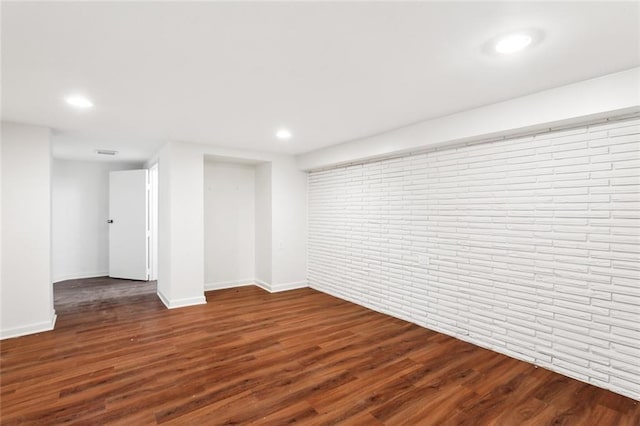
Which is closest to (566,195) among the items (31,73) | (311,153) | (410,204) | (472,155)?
(472,155)

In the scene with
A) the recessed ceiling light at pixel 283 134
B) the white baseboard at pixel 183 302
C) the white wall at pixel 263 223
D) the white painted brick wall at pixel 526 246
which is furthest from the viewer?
the white wall at pixel 263 223

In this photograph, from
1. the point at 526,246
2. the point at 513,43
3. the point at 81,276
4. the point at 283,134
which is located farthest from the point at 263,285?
the point at 513,43

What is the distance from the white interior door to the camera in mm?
6352

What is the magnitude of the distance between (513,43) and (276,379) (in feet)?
9.82

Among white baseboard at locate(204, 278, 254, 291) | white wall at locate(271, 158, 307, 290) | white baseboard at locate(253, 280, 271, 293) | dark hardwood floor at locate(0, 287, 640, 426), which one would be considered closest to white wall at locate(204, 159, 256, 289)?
white baseboard at locate(204, 278, 254, 291)

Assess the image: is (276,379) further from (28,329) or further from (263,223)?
(263,223)

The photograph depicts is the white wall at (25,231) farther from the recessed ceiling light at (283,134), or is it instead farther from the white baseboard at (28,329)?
the recessed ceiling light at (283,134)

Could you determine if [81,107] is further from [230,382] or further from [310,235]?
[310,235]

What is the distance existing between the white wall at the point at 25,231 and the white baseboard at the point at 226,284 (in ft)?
7.49

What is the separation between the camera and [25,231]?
11.7 feet

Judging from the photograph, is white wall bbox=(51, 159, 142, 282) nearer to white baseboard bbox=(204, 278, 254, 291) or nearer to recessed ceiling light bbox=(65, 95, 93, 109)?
white baseboard bbox=(204, 278, 254, 291)

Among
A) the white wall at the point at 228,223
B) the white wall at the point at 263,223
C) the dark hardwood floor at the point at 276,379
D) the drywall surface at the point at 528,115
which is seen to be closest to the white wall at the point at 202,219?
the white wall at the point at 263,223

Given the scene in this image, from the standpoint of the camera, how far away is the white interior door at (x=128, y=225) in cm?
635

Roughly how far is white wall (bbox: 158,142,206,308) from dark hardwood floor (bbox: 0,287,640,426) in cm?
71
